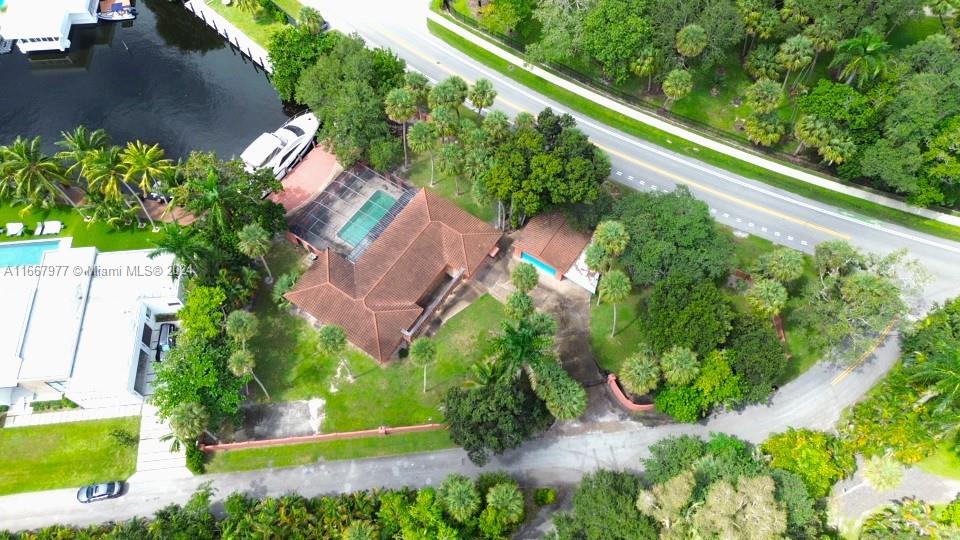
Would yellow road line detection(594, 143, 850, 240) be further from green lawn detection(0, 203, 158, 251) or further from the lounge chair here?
the lounge chair

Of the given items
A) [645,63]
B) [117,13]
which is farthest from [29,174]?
[645,63]

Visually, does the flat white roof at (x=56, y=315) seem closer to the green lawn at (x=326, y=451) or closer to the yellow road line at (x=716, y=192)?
the green lawn at (x=326, y=451)

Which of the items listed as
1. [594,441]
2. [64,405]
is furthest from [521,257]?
[64,405]

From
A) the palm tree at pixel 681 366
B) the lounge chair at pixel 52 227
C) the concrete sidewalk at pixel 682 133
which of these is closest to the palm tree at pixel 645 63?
the concrete sidewalk at pixel 682 133

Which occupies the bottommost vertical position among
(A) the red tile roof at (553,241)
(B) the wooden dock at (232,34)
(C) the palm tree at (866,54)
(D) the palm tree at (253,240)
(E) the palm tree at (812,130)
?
(D) the palm tree at (253,240)

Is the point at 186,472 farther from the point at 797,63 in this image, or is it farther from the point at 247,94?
the point at 797,63

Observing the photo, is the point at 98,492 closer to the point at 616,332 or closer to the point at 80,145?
the point at 80,145
